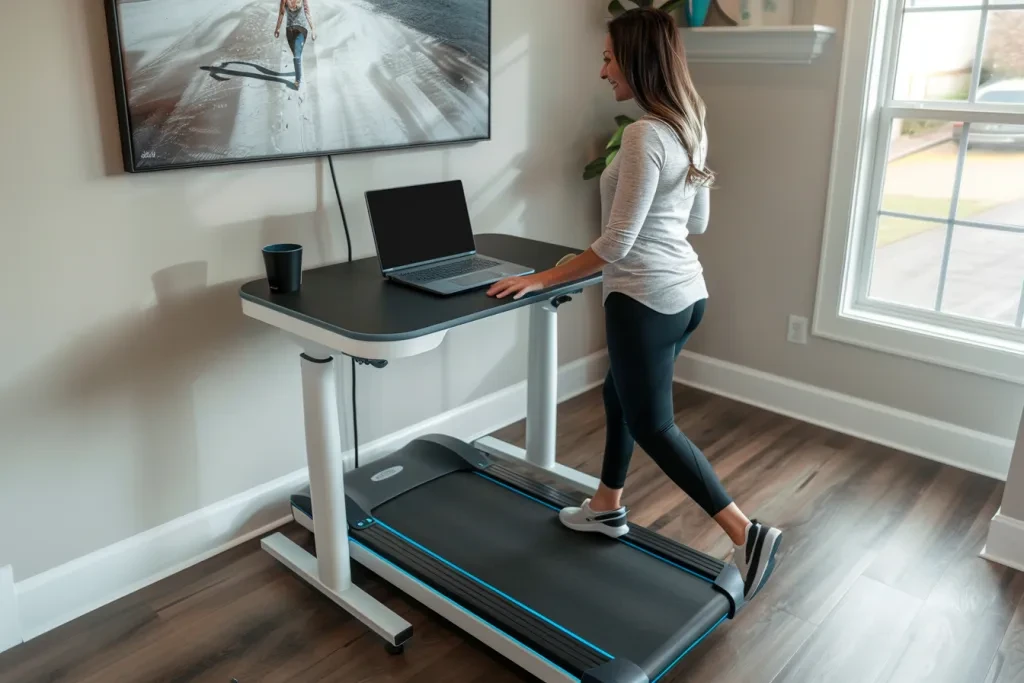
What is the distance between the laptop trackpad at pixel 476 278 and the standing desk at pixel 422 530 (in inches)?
3.1

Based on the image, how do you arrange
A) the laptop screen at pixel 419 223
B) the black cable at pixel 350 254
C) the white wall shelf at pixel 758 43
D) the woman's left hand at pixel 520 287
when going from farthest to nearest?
1. the white wall shelf at pixel 758 43
2. the black cable at pixel 350 254
3. the laptop screen at pixel 419 223
4. the woman's left hand at pixel 520 287

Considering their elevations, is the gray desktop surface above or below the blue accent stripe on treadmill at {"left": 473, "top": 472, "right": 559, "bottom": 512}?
above

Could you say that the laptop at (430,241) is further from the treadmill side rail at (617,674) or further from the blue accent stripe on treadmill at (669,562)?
the treadmill side rail at (617,674)

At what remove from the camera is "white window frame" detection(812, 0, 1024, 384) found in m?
2.88

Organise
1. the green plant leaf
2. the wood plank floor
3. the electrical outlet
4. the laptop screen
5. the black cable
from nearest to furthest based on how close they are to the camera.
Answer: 1. the wood plank floor
2. the laptop screen
3. the black cable
4. the green plant leaf
5. the electrical outlet

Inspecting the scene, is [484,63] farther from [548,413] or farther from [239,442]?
[239,442]

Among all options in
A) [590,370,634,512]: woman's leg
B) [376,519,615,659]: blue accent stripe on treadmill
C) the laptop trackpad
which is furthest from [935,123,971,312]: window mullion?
[376,519,615,659]: blue accent stripe on treadmill

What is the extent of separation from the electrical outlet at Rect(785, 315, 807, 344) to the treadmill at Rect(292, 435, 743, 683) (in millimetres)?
1321

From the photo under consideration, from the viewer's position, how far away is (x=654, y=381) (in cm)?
205

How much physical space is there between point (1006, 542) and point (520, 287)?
1.54 meters

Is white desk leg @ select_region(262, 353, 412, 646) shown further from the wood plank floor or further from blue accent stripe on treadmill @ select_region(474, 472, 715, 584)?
blue accent stripe on treadmill @ select_region(474, 472, 715, 584)

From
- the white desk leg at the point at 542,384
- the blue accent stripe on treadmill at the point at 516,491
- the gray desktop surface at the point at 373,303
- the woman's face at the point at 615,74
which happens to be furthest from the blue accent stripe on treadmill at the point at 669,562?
the woman's face at the point at 615,74

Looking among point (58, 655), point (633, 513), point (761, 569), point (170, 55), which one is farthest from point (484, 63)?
point (58, 655)

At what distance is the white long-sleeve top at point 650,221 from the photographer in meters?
1.89
